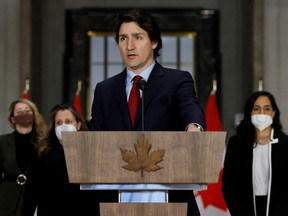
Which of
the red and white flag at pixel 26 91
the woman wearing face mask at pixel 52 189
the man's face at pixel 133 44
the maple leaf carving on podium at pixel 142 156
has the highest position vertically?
the man's face at pixel 133 44

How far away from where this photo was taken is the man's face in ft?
10.3

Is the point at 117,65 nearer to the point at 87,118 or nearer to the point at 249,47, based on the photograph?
the point at 87,118

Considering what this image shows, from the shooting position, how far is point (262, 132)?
5664 mm

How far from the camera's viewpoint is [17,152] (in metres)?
6.35

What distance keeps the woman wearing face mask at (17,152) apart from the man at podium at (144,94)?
2.96 meters

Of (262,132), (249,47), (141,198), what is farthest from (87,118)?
(141,198)

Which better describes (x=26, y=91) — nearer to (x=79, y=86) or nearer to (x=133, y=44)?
(x=79, y=86)

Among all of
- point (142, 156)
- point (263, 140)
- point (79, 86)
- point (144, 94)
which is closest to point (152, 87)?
point (144, 94)

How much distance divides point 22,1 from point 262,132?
12.2 ft

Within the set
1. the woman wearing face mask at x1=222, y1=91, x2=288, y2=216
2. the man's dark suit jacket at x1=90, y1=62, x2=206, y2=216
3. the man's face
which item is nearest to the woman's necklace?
the woman wearing face mask at x1=222, y1=91, x2=288, y2=216

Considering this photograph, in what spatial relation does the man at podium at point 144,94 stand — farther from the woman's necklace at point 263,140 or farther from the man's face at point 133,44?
the woman's necklace at point 263,140

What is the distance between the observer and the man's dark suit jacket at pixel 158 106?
321 cm

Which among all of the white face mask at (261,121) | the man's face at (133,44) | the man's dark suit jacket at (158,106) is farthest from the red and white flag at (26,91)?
the man's face at (133,44)

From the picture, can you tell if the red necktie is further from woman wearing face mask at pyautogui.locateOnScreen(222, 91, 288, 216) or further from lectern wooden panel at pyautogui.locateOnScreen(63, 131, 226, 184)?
woman wearing face mask at pyautogui.locateOnScreen(222, 91, 288, 216)
